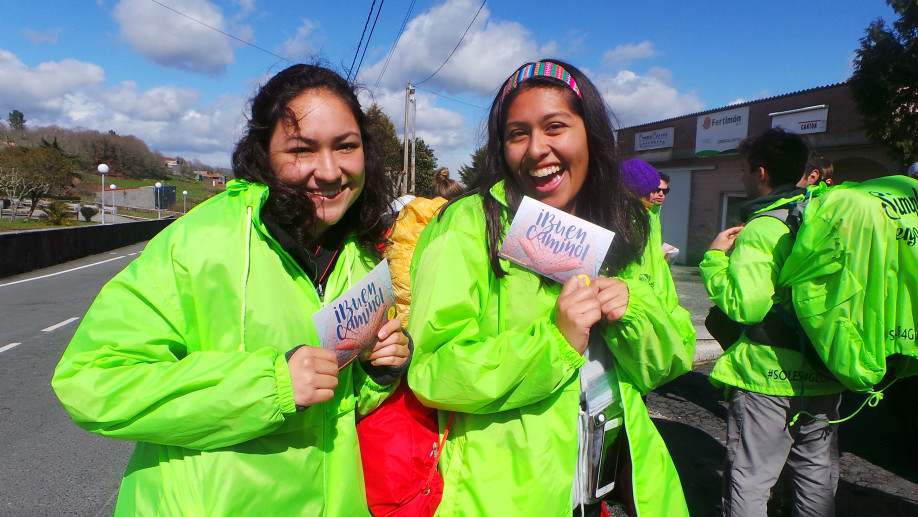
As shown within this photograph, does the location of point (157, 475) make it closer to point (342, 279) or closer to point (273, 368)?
point (273, 368)

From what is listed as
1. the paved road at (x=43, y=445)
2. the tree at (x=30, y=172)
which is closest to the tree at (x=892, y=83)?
the paved road at (x=43, y=445)

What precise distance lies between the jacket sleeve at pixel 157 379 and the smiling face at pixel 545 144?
86cm

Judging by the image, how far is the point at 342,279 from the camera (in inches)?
62.5

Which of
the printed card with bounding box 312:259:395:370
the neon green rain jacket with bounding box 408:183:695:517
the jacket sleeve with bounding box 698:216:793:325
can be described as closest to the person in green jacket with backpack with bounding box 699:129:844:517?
the jacket sleeve with bounding box 698:216:793:325

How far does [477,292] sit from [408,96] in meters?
28.2

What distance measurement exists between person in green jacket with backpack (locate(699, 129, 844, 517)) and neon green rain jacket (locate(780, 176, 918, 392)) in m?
0.18

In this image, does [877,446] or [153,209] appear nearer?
[877,446]

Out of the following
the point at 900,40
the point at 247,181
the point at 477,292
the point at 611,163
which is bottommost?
the point at 477,292

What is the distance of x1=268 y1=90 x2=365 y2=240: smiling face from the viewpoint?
1495 mm

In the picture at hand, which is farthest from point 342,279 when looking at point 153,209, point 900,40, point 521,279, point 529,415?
point 153,209

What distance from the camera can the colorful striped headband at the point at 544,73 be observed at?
165 centimetres

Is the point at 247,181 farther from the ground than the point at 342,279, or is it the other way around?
the point at 247,181

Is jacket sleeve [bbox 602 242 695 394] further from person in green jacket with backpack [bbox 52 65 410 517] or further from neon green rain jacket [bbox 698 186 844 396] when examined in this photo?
neon green rain jacket [bbox 698 186 844 396]

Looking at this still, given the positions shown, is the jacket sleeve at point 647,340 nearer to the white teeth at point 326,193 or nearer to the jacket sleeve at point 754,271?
the white teeth at point 326,193
